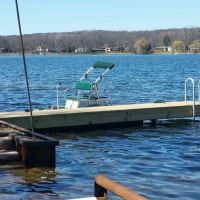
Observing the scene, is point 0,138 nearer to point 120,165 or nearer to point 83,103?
point 120,165

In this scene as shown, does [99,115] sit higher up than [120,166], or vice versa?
[99,115]

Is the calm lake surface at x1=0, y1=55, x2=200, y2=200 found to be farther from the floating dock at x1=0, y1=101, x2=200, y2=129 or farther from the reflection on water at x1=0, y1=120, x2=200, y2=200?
the floating dock at x1=0, y1=101, x2=200, y2=129

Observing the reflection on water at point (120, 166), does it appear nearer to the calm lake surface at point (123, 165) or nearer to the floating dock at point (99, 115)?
the calm lake surface at point (123, 165)

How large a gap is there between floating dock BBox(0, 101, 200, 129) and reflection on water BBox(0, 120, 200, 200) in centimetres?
33

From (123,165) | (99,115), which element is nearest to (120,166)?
(123,165)

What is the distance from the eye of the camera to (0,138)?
34.3ft

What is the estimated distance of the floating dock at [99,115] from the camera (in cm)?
1407

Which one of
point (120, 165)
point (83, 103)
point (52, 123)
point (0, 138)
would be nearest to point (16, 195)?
point (0, 138)

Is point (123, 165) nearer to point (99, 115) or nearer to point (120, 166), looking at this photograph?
point (120, 166)

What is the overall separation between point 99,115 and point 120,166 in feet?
13.8

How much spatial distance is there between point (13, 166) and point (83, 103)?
6837 millimetres

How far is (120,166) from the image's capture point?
1094 cm

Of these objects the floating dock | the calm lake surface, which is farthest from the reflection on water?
the floating dock

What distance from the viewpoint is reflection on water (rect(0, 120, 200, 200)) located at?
897cm
